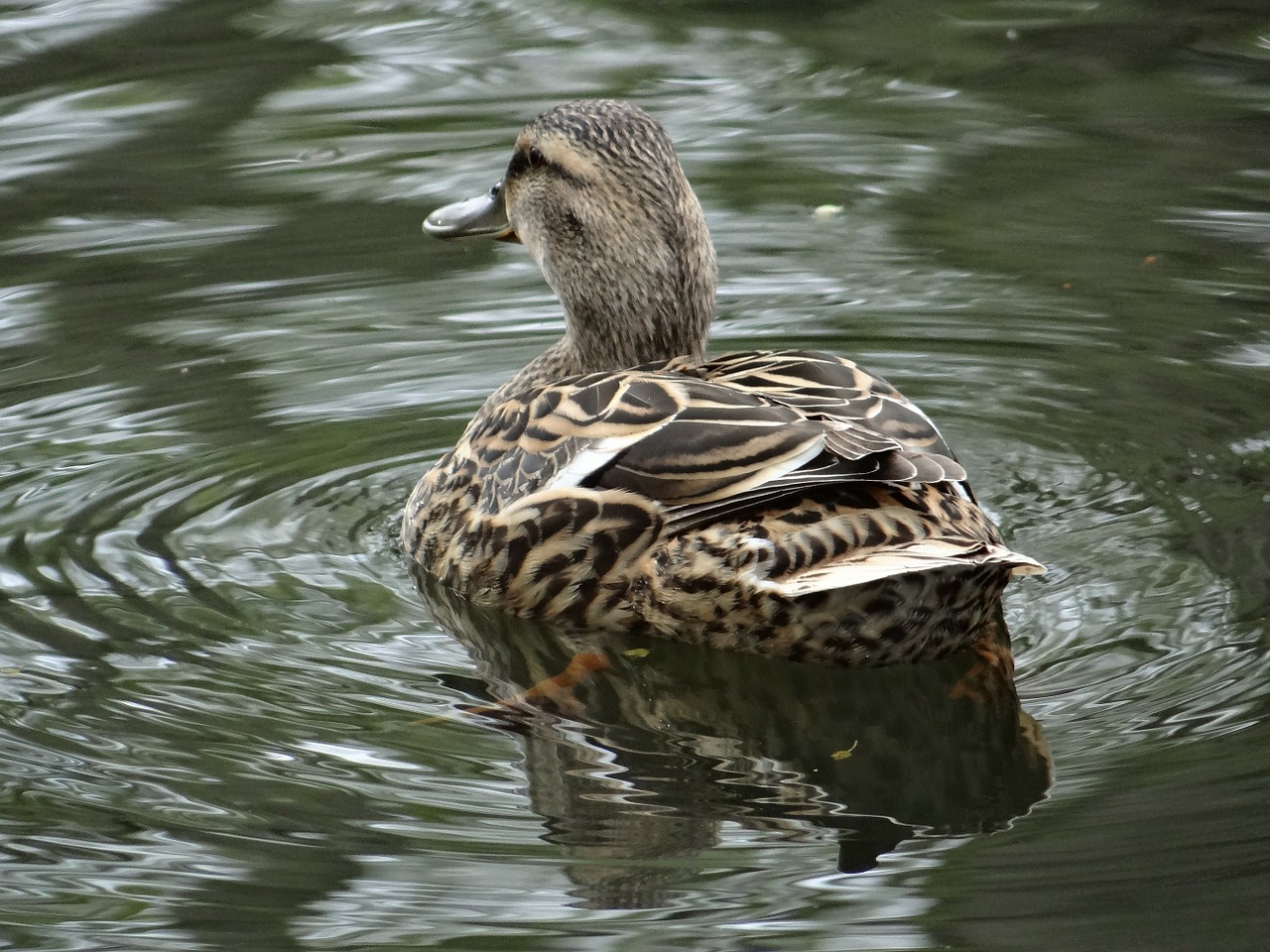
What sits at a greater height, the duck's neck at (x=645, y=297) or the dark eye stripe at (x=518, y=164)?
the dark eye stripe at (x=518, y=164)

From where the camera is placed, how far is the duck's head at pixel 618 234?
6.52 m

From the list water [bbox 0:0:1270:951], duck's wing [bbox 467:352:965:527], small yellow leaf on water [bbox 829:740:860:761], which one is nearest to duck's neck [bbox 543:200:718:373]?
duck's wing [bbox 467:352:965:527]

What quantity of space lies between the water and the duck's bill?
811 mm

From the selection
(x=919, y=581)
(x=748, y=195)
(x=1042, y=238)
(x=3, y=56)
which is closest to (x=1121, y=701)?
(x=919, y=581)

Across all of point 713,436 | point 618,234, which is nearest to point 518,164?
point 618,234

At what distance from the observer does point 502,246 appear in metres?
9.70

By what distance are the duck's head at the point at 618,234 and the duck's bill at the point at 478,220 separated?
1.11ft

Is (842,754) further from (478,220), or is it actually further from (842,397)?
(478,220)

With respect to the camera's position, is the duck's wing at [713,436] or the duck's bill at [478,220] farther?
the duck's bill at [478,220]

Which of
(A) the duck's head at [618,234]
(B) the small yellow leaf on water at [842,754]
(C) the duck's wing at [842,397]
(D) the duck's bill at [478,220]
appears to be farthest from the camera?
(D) the duck's bill at [478,220]

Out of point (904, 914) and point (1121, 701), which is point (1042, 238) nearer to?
point (1121, 701)

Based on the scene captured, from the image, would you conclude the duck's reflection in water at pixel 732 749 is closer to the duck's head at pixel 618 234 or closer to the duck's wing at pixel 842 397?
the duck's wing at pixel 842 397

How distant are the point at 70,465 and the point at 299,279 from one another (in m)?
2.13

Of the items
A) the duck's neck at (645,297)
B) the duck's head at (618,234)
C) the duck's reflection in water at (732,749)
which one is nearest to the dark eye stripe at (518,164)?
the duck's head at (618,234)
